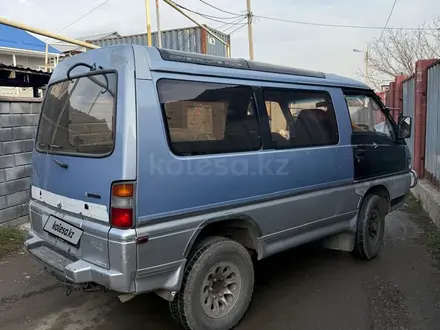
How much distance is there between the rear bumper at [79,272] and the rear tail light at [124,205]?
1.06 feet

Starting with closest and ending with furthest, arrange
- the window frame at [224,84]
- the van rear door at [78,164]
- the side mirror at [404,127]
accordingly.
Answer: the van rear door at [78,164] < the window frame at [224,84] < the side mirror at [404,127]

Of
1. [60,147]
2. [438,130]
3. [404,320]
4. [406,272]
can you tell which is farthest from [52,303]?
[438,130]

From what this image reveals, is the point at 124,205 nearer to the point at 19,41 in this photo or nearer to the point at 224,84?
the point at 224,84

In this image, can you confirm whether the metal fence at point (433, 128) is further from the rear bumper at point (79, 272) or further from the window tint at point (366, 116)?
the rear bumper at point (79, 272)

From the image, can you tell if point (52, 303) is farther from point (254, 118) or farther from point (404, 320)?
point (404, 320)

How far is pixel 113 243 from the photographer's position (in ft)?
8.72

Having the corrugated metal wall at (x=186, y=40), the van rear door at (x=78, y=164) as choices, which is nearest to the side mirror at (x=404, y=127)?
the van rear door at (x=78, y=164)

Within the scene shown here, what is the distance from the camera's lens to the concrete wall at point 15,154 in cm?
555

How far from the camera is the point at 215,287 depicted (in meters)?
3.27

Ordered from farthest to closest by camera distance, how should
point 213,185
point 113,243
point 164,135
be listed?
1. point 213,185
2. point 164,135
3. point 113,243

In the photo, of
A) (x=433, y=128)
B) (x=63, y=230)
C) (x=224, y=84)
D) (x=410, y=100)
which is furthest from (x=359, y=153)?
(x=410, y=100)

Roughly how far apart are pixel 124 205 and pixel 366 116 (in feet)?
11.4

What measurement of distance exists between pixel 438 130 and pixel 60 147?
5.91 metres

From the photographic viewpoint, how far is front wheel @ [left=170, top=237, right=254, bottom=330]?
9.89ft
